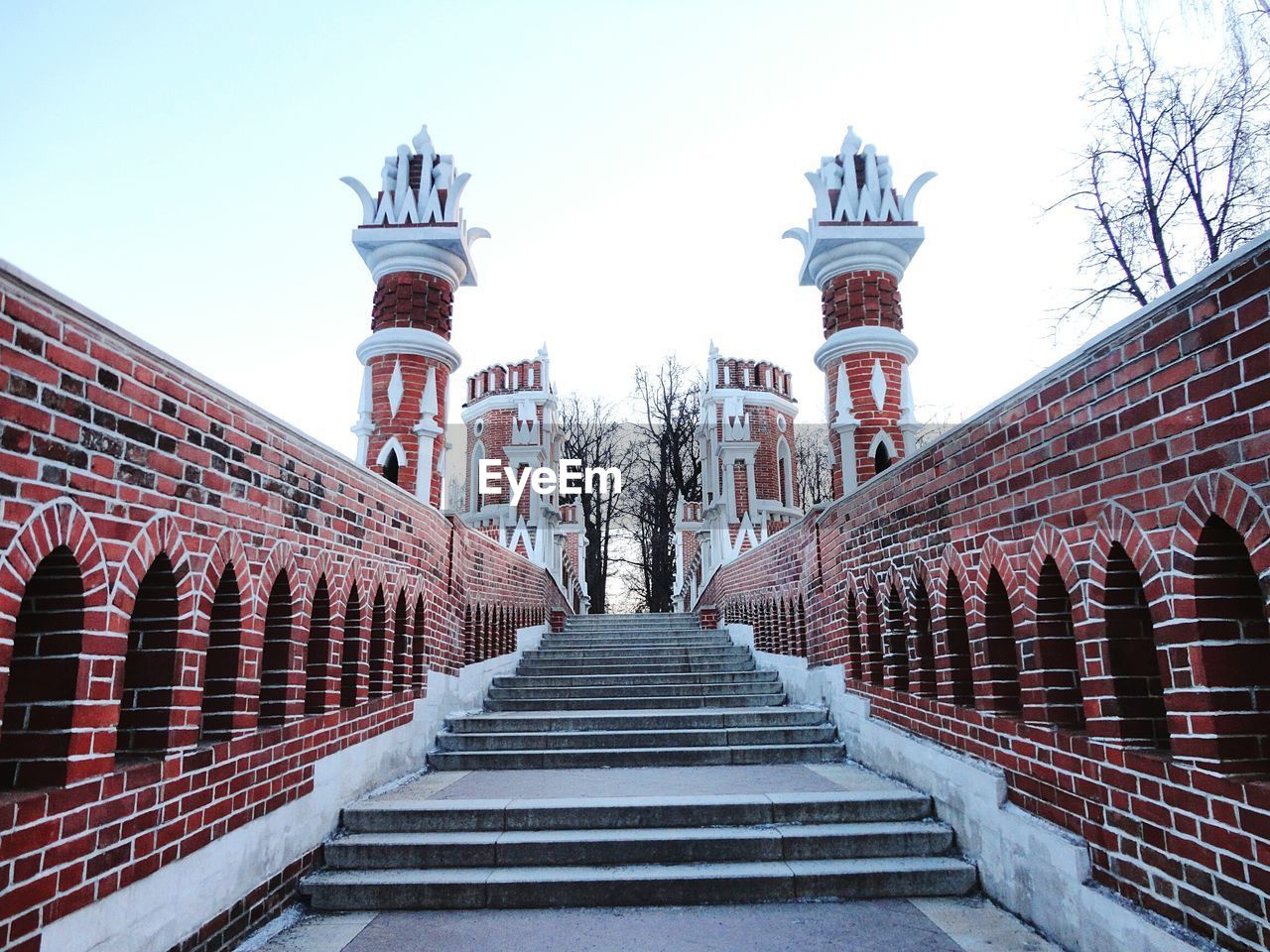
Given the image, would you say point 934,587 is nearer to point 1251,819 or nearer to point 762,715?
point 1251,819

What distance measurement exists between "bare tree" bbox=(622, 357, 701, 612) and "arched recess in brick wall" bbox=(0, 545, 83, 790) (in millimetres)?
29703

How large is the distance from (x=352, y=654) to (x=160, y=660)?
7.04ft

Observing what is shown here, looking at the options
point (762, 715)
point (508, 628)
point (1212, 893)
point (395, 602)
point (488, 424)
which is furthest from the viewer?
point (488, 424)

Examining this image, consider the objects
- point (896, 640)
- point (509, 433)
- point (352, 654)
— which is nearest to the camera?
point (352, 654)

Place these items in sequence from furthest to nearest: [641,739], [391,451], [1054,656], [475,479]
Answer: [475,479] < [391,451] < [641,739] < [1054,656]

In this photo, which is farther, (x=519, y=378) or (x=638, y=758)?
(x=519, y=378)

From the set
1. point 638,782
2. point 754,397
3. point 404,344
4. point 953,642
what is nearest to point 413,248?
point 404,344

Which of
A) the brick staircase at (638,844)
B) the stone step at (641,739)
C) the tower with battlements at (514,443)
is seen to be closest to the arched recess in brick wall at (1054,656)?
the brick staircase at (638,844)

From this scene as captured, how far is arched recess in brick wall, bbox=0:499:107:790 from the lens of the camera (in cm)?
286

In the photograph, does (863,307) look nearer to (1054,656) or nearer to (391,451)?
(391,451)

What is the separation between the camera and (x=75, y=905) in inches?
113

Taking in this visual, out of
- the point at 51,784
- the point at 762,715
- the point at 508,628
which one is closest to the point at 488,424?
the point at 508,628

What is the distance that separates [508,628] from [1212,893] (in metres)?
8.90

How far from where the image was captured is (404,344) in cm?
1031
